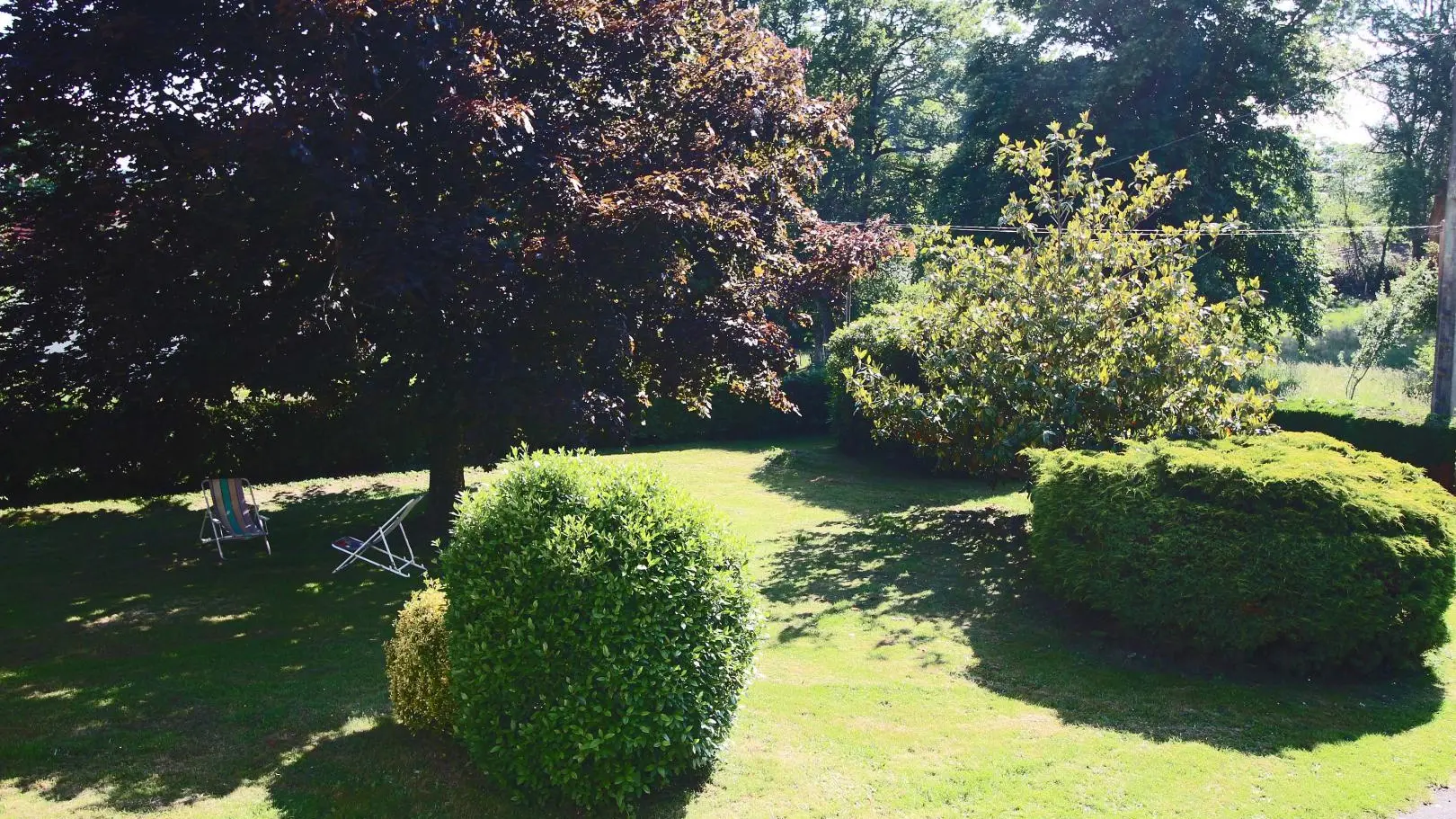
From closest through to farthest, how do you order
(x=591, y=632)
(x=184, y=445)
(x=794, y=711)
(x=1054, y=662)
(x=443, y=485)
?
(x=591, y=632), (x=794, y=711), (x=1054, y=662), (x=184, y=445), (x=443, y=485)

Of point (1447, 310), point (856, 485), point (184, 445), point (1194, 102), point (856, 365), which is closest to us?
point (184, 445)

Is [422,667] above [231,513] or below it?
below

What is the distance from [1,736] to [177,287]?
3864 millimetres

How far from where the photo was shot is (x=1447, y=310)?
1357cm

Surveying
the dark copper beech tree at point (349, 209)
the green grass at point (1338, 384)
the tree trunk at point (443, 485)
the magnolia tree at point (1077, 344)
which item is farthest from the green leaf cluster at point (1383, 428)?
the tree trunk at point (443, 485)

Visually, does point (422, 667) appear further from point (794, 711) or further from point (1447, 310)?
point (1447, 310)

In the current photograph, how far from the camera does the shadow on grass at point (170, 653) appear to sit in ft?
16.4

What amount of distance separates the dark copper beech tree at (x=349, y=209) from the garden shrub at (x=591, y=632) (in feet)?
9.18

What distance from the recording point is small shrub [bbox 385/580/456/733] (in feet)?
16.5

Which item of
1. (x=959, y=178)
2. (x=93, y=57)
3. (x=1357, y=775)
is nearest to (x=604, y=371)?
(x=93, y=57)

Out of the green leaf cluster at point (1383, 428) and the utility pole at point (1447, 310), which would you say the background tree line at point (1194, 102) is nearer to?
the green leaf cluster at point (1383, 428)

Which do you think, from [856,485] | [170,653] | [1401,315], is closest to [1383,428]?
[856,485]

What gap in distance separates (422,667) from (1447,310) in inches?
584

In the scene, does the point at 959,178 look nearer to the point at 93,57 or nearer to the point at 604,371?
the point at 604,371
